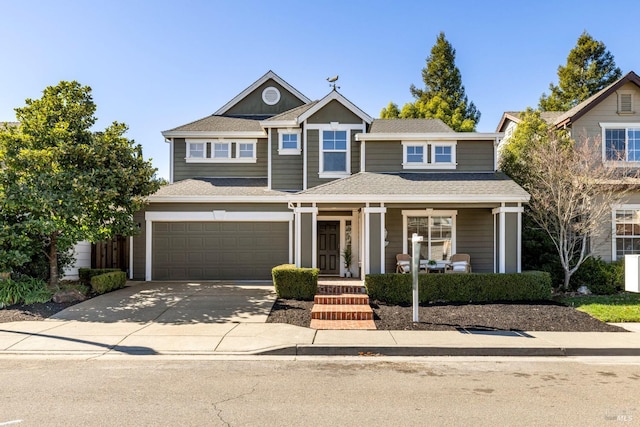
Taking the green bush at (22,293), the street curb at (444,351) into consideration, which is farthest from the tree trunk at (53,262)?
the street curb at (444,351)

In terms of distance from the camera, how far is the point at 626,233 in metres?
15.6

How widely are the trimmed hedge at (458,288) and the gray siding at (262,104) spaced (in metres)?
10.8

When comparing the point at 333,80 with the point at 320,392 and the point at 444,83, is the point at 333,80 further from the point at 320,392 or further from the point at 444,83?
the point at 444,83

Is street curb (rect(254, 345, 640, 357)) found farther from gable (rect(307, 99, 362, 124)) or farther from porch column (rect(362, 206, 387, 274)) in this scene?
gable (rect(307, 99, 362, 124))

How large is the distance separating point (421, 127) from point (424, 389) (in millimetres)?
13175

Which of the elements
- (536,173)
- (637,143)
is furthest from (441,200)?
(637,143)

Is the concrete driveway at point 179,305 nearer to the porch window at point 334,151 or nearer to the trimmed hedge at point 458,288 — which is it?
the trimmed hedge at point 458,288

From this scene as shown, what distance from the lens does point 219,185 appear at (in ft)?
56.4

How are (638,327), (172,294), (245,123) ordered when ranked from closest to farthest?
(638,327) → (172,294) → (245,123)

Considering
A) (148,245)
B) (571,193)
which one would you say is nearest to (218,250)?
(148,245)

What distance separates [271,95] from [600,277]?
14518 mm

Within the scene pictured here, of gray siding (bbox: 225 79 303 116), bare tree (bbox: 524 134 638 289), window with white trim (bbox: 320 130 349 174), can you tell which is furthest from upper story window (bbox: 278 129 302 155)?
bare tree (bbox: 524 134 638 289)

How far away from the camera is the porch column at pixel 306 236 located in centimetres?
1294

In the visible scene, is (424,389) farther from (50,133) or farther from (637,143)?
(637,143)
